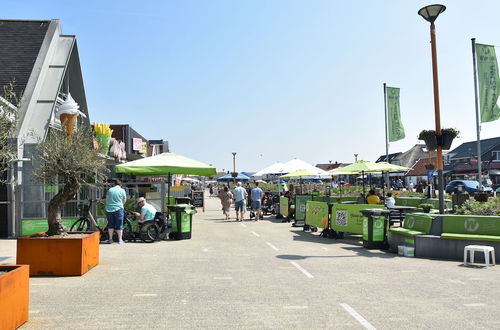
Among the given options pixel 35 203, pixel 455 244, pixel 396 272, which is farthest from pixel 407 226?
pixel 35 203

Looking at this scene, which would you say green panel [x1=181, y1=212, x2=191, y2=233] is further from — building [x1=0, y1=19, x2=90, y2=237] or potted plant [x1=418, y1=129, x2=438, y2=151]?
potted plant [x1=418, y1=129, x2=438, y2=151]

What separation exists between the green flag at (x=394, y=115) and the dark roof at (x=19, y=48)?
19.6 m

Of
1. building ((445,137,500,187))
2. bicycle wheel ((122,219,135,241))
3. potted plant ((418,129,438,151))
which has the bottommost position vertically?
bicycle wheel ((122,219,135,241))

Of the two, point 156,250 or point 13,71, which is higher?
point 13,71

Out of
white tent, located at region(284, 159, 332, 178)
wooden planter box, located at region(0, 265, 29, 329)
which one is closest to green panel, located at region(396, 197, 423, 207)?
Result: white tent, located at region(284, 159, 332, 178)

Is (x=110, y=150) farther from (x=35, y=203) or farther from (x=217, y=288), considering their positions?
(x=217, y=288)

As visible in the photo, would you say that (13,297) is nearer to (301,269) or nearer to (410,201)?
(301,269)

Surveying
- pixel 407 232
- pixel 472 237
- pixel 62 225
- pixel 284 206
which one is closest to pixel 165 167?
pixel 62 225

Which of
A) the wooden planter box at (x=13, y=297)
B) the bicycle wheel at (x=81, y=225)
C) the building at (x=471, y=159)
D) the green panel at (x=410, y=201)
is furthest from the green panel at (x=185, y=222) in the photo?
the building at (x=471, y=159)

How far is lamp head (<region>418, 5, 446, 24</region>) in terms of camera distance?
10680 millimetres

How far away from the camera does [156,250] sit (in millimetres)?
10852

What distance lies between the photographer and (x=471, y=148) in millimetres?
65625

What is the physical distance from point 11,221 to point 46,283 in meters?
6.86

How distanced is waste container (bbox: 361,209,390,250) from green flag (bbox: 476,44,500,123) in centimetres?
1165
